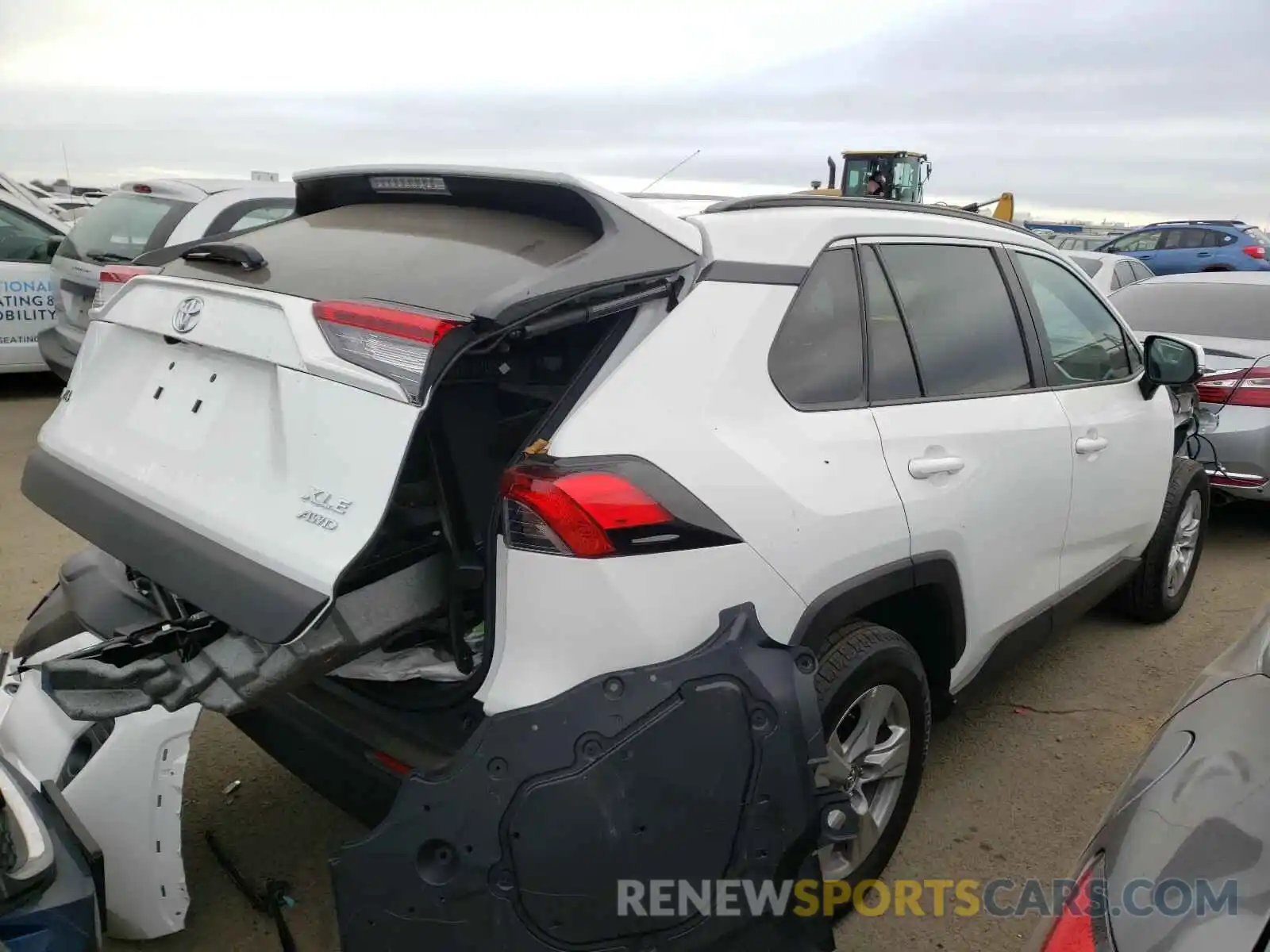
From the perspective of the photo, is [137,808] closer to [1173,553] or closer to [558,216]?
[558,216]

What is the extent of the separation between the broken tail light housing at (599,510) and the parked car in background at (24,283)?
25.2 feet

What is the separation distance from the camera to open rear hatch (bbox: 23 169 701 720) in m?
1.90

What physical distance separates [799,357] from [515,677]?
1.05 metres

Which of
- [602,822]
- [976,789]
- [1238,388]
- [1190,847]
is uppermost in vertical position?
[1190,847]

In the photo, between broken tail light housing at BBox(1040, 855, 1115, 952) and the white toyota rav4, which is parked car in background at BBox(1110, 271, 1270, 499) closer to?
the white toyota rav4

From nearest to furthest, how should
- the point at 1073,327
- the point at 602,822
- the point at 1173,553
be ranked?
1. the point at 602,822
2. the point at 1073,327
3. the point at 1173,553

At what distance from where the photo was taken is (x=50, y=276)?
7.86 m

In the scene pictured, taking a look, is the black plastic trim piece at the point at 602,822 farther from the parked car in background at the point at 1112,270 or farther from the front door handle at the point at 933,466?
the parked car in background at the point at 1112,270

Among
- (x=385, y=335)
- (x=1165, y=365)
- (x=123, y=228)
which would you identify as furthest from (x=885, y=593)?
(x=123, y=228)

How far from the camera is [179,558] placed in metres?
2.06

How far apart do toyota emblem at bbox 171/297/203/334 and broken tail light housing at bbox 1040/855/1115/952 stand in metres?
2.20

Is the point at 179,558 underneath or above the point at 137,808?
above

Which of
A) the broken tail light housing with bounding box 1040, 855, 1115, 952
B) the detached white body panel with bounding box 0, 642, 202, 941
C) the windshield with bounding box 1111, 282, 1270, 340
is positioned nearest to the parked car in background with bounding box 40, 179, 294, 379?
the detached white body panel with bounding box 0, 642, 202, 941

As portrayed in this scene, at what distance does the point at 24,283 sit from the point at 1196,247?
65.9ft
